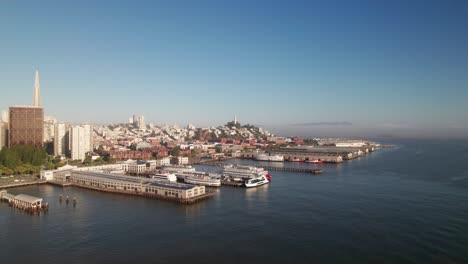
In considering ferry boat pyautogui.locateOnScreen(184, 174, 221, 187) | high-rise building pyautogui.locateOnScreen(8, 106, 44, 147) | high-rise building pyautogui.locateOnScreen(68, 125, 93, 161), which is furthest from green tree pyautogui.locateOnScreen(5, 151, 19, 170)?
ferry boat pyautogui.locateOnScreen(184, 174, 221, 187)

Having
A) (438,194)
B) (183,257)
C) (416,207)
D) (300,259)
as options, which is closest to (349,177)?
(438,194)

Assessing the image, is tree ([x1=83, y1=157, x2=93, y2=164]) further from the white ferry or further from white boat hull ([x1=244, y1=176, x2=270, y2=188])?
the white ferry

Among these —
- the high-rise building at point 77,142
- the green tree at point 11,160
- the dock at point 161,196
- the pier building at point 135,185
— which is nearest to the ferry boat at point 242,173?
the dock at point 161,196

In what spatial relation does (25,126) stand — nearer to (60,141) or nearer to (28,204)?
(60,141)

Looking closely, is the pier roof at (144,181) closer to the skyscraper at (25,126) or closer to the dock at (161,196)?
the dock at (161,196)

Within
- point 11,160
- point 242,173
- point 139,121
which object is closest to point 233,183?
point 242,173
